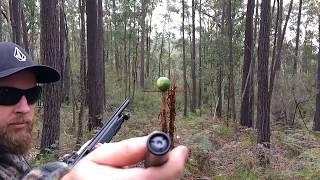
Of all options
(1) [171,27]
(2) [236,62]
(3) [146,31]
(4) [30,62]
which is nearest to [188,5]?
(3) [146,31]

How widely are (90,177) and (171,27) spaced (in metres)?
49.3

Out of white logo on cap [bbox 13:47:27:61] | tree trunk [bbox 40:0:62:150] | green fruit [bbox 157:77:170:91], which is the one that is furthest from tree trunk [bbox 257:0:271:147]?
white logo on cap [bbox 13:47:27:61]

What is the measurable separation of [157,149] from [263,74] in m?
9.03

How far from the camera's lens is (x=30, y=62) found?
1.95 m

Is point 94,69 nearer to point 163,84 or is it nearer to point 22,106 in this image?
point 163,84

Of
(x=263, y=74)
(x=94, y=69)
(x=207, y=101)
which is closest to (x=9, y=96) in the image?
(x=263, y=74)

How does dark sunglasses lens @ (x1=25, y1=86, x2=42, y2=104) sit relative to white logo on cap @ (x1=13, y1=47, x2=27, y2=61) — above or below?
below

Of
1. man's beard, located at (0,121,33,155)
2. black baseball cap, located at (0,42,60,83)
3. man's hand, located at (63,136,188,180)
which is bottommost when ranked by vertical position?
man's beard, located at (0,121,33,155)

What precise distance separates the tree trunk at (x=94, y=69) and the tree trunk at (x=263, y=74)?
4628 mm

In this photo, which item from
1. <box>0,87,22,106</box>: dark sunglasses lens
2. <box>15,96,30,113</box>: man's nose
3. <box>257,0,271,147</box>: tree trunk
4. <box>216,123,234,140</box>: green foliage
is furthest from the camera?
<box>216,123,234,140</box>: green foliage

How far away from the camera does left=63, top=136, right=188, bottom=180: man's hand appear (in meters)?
0.67

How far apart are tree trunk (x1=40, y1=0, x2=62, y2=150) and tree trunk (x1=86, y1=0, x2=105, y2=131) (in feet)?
11.5

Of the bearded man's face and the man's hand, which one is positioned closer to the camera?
the man's hand

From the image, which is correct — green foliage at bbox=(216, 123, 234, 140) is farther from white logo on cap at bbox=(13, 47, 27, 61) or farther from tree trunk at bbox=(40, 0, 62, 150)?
white logo on cap at bbox=(13, 47, 27, 61)
